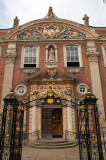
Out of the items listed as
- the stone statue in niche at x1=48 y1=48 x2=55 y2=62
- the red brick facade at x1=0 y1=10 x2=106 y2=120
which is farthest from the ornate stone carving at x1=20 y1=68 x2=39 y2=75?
the stone statue in niche at x1=48 y1=48 x2=55 y2=62

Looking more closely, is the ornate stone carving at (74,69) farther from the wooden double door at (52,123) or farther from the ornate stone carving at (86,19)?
the ornate stone carving at (86,19)

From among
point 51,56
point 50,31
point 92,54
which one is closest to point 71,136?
point 51,56

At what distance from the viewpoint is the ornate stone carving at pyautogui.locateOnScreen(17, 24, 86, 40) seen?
14.8 meters

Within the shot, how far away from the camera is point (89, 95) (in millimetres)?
6594

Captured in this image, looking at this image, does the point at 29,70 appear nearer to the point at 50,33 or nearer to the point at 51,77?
the point at 51,77

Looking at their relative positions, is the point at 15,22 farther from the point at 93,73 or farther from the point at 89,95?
the point at 89,95

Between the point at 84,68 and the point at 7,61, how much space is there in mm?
7432

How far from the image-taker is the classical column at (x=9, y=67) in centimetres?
1252

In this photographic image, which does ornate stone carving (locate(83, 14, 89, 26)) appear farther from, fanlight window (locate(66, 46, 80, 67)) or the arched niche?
the arched niche

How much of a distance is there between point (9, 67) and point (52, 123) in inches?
258

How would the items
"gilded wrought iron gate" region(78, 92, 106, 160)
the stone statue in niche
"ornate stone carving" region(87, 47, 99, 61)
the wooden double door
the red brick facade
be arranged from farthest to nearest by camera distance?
"ornate stone carving" region(87, 47, 99, 61), the stone statue in niche, the red brick facade, the wooden double door, "gilded wrought iron gate" region(78, 92, 106, 160)

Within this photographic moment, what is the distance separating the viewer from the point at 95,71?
1309cm

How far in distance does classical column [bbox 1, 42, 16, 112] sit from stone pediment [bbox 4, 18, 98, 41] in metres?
1.32

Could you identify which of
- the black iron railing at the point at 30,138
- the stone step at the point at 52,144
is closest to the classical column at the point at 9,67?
the black iron railing at the point at 30,138
